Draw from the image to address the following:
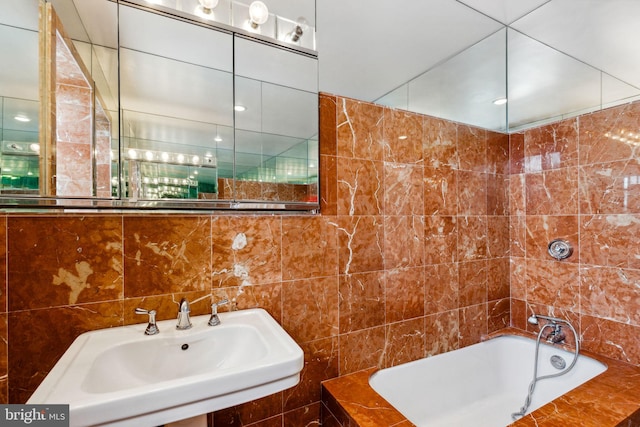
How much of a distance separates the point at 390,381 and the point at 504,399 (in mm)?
962

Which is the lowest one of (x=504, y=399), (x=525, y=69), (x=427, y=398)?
(x=504, y=399)

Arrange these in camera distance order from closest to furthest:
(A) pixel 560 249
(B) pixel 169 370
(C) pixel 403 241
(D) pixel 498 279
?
A: (B) pixel 169 370 < (C) pixel 403 241 < (A) pixel 560 249 < (D) pixel 498 279

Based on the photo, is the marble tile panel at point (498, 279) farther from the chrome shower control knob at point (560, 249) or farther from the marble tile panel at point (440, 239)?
the marble tile panel at point (440, 239)

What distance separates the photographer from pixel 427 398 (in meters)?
1.81

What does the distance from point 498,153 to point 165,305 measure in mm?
2462

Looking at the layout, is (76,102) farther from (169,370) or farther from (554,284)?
(554,284)

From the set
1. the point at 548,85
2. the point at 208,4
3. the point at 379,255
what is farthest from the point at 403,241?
the point at 548,85

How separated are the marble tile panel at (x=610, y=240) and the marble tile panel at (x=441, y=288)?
2.79ft

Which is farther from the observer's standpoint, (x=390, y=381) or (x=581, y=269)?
(x=581, y=269)

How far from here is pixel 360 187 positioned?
1652mm

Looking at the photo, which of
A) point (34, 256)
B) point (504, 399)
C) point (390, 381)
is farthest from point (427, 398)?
point (34, 256)

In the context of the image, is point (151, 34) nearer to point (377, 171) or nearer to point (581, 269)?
point (377, 171)

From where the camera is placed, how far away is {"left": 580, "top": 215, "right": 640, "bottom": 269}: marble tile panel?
1717mm

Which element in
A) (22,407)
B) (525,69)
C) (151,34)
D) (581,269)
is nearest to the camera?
(22,407)
